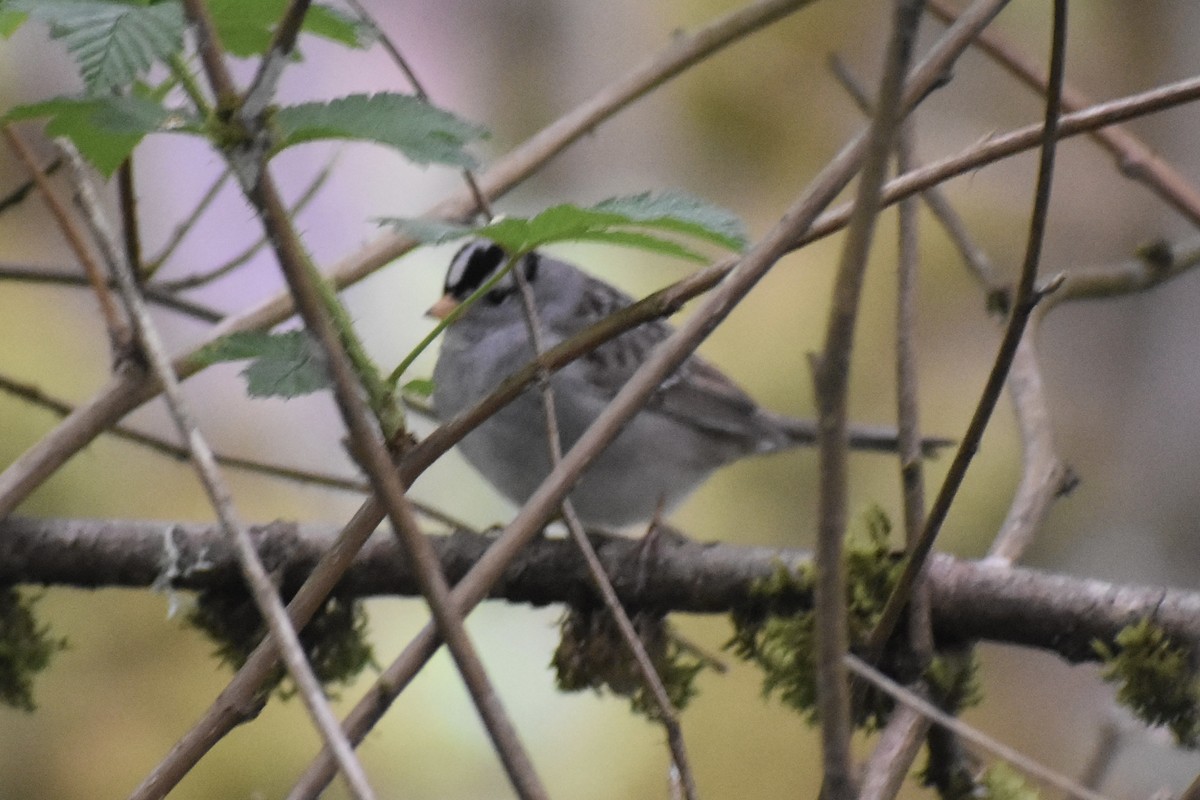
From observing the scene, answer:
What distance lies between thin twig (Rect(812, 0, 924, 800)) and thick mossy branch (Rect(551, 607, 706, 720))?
1.36 ft

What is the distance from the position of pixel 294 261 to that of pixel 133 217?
0.47 m

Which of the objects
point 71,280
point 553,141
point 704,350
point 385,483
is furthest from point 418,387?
point 704,350

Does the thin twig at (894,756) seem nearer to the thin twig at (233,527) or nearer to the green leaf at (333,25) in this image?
the thin twig at (233,527)

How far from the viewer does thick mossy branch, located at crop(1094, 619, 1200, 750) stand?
70cm

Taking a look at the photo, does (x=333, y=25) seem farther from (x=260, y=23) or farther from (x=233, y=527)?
(x=233, y=527)

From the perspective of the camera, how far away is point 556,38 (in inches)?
64.1

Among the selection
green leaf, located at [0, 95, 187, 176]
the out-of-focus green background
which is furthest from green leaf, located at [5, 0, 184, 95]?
the out-of-focus green background

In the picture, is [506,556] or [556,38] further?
[556,38]

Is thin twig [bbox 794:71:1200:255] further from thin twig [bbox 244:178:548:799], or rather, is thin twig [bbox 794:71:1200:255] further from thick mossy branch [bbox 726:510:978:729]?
thick mossy branch [bbox 726:510:978:729]

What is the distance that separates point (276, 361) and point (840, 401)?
0.94 ft

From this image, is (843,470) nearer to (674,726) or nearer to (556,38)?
(674,726)

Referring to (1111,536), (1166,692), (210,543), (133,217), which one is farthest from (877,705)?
(1111,536)

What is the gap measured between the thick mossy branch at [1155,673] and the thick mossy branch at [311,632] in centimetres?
57

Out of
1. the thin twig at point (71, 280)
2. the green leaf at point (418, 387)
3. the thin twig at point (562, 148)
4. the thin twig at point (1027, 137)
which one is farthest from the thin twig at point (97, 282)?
the thin twig at point (1027, 137)
